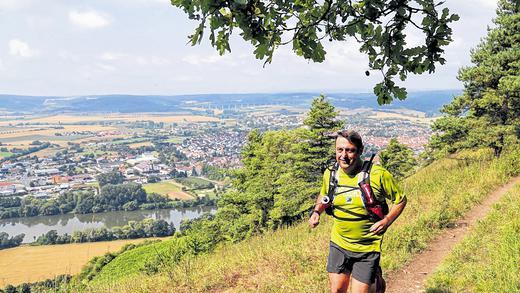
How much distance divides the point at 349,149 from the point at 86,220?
9107cm

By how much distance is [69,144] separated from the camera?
164 meters

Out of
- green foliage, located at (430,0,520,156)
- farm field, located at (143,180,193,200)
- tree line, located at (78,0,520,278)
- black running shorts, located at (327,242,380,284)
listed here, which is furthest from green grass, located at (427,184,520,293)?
farm field, located at (143,180,193,200)

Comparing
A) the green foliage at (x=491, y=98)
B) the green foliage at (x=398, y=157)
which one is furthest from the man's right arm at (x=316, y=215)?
the green foliage at (x=398, y=157)

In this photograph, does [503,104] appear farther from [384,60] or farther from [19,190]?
[19,190]

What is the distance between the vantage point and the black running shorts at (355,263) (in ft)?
11.1

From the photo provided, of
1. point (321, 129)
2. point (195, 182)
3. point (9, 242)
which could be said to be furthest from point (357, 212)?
point (195, 182)

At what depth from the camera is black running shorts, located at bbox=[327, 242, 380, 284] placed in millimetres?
3379

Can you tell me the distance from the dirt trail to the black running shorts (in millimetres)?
2009

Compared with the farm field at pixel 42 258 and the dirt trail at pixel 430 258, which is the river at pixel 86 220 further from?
the dirt trail at pixel 430 258

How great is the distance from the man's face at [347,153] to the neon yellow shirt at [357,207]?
4.8 inches

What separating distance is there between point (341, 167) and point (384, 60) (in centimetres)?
106

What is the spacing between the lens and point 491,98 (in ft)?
48.6

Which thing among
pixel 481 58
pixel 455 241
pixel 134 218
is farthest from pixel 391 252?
pixel 134 218

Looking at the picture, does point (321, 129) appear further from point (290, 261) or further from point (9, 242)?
point (9, 242)
